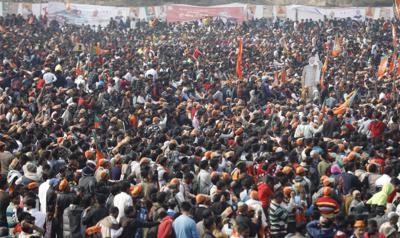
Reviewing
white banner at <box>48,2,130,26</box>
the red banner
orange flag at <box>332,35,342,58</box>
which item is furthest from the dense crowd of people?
the red banner

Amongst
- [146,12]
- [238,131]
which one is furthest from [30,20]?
[238,131]

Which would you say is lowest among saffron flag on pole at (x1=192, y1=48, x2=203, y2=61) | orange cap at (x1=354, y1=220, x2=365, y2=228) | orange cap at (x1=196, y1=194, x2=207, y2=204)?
saffron flag on pole at (x1=192, y1=48, x2=203, y2=61)

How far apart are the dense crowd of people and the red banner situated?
6090 millimetres

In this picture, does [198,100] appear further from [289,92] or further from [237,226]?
[237,226]

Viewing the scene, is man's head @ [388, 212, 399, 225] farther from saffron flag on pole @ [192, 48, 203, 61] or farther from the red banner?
the red banner

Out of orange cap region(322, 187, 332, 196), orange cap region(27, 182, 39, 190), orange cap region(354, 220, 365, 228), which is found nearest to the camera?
orange cap region(354, 220, 365, 228)

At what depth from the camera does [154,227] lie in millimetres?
8969

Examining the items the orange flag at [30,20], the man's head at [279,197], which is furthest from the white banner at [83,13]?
the man's head at [279,197]

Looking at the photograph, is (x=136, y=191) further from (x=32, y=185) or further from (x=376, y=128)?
(x=376, y=128)

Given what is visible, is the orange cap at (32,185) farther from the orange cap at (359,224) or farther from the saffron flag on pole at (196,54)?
the saffron flag on pole at (196,54)

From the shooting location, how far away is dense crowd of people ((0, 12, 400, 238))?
9328mm

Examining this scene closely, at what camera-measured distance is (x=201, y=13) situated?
3784 centimetres

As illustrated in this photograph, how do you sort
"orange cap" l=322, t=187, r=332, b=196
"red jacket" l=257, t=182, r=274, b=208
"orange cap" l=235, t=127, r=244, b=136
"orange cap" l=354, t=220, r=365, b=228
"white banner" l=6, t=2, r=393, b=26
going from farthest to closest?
"white banner" l=6, t=2, r=393, b=26 → "orange cap" l=235, t=127, r=244, b=136 → "red jacket" l=257, t=182, r=274, b=208 → "orange cap" l=322, t=187, r=332, b=196 → "orange cap" l=354, t=220, r=365, b=228

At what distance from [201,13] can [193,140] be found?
23.8 m
